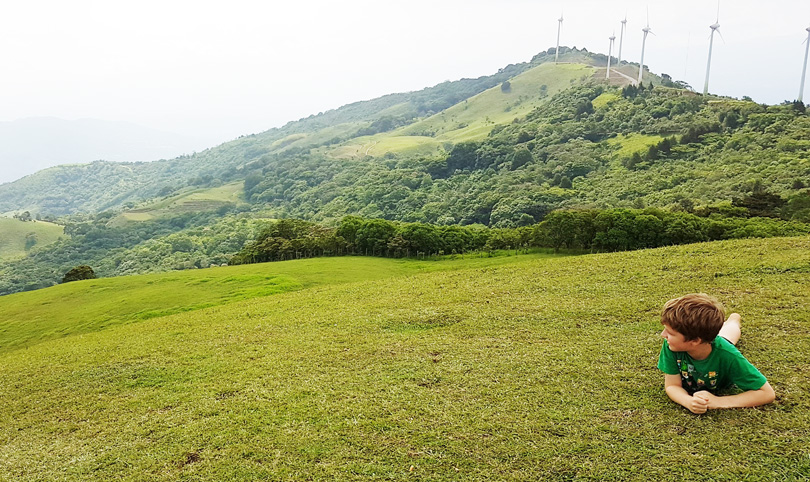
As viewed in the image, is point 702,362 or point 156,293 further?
point 156,293

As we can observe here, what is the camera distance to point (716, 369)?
33.0 feet

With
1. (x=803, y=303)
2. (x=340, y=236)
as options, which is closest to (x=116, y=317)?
(x=340, y=236)

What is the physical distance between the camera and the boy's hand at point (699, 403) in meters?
10.2

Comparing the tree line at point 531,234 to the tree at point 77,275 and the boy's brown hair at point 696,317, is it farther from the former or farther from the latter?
the boy's brown hair at point 696,317

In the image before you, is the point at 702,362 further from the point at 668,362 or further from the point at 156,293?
the point at 156,293

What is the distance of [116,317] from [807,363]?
50.9 metres

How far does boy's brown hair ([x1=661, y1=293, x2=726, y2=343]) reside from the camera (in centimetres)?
927

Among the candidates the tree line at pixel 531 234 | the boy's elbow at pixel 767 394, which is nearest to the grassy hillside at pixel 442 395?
the boy's elbow at pixel 767 394

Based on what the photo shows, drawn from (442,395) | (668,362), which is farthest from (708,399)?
(442,395)

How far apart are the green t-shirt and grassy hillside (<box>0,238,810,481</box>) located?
65 centimetres

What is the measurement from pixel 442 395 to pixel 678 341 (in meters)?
6.61

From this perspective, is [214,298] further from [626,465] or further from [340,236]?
[626,465]

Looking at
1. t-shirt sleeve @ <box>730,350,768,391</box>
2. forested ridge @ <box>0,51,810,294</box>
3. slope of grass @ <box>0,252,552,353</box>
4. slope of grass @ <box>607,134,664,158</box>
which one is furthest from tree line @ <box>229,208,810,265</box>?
slope of grass @ <box>607,134,664,158</box>

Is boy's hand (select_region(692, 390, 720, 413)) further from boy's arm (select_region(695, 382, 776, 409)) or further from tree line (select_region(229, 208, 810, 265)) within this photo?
tree line (select_region(229, 208, 810, 265))
